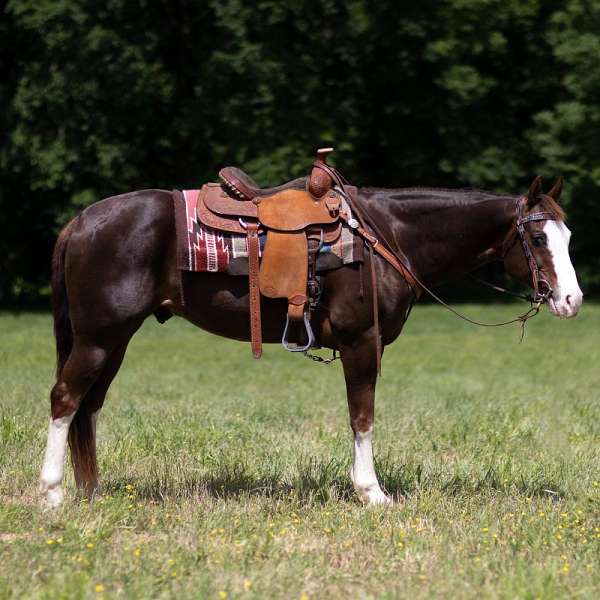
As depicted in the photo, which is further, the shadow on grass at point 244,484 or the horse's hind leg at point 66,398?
the shadow on grass at point 244,484

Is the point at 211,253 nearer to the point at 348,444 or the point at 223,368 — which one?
the point at 348,444

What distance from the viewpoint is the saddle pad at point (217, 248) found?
6.20 metres

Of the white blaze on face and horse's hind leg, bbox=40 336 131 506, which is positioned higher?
the white blaze on face

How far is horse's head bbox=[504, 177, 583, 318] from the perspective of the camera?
613cm

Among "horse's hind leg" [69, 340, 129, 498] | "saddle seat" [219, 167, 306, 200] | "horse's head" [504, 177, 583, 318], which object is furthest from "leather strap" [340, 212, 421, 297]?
"horse's hind leg" [69, 340, 129, 498]

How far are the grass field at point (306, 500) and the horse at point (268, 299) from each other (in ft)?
1.84

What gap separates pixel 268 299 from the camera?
6379mm

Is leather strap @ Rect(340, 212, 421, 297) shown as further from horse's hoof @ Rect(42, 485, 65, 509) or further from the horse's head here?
horse's hoof @ Rect(42, 485, 65, 509)

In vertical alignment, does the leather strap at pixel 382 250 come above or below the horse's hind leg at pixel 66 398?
above

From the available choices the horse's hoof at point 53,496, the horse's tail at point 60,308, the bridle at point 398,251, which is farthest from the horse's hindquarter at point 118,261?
the bridle at point 398,251

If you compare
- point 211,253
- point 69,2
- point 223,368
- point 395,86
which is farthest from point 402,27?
point 211,253

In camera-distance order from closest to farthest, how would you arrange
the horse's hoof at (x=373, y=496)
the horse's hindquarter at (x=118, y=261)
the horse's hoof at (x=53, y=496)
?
1. the horse's hoof at (x=53, y=496)
2. the horse's hindquarter at (x=118, y=261)
3. the horse's hoof at (x=373, y=496)

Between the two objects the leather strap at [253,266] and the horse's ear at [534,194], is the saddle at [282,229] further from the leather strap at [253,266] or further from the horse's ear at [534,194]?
the horse's ear at [534,194]

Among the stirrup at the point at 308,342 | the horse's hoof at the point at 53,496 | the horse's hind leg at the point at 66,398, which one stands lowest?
the horse's hoof at the point at 53,496
